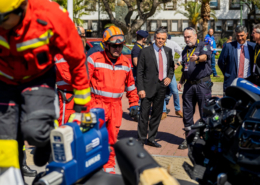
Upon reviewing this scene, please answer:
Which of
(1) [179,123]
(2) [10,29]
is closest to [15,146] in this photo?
(2) [10,29]

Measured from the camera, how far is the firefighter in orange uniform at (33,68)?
8.61 ft

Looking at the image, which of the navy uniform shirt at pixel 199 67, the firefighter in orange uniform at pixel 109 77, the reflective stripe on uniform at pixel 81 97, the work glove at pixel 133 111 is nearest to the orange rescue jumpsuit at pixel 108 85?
the firefighter in orange uniform at pixel 109 77

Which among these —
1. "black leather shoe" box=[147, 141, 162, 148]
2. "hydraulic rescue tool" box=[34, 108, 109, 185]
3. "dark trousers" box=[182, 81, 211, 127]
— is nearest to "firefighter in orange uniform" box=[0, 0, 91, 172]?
"hydraulic rescue tool" box=[34, 108, 109, 185]

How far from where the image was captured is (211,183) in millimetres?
3133

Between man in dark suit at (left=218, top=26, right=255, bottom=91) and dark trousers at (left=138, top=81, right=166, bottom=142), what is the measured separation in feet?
4.88

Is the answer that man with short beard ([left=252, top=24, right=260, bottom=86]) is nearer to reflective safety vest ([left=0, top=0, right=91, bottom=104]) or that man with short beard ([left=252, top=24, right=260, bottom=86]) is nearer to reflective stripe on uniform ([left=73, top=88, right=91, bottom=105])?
reflective stripe on uniform ([left=73, top=88, right=91, bottom=105])

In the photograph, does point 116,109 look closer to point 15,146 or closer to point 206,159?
point 206,159

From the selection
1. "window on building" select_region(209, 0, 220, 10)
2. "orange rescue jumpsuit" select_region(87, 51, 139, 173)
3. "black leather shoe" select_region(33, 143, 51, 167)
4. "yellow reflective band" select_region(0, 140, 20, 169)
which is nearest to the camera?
"yellow reflective band" select_region(0, 140, 20, 169)

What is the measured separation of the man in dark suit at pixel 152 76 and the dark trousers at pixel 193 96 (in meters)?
0.45

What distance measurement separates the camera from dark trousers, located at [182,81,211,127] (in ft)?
19.7

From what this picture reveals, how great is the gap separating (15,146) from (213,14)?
51595mm

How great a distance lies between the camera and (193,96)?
243 inches

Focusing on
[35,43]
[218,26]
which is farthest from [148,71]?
[218,26]

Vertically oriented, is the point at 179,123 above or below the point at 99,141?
below
